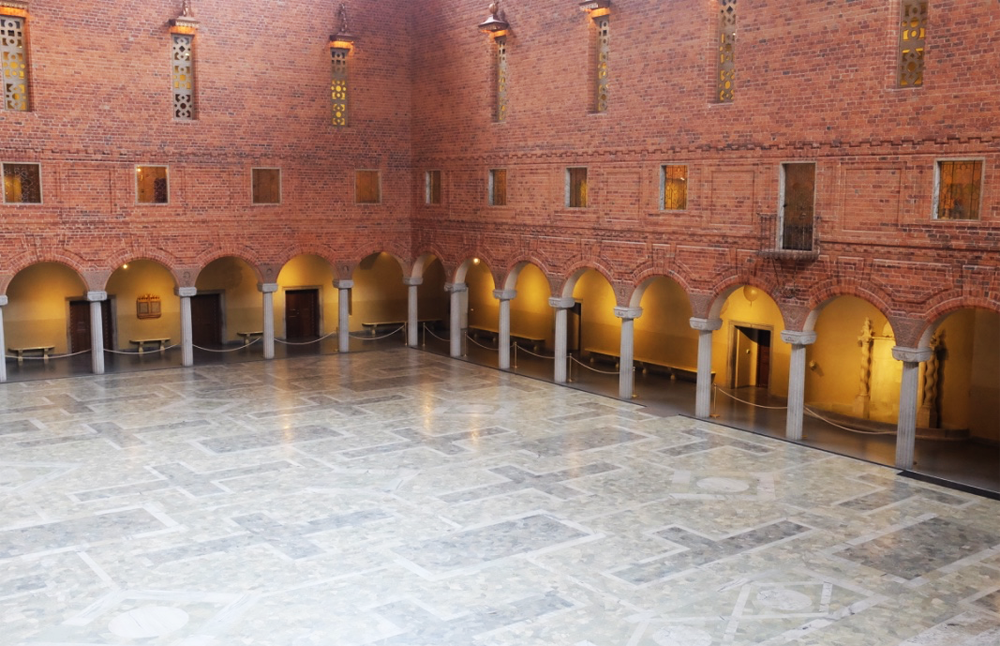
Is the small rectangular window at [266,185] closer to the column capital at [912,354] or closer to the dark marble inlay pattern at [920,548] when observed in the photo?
the column capital at [912,354]

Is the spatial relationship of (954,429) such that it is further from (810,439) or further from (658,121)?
(658,121)

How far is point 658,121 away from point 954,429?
8.70 meters

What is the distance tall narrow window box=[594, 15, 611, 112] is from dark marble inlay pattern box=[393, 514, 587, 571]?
469 inches

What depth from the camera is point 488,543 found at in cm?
1359

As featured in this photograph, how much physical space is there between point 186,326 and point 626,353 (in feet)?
38.7

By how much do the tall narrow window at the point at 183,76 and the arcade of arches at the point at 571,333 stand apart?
4.30m

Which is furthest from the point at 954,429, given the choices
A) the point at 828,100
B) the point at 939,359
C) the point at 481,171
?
the point at 481,171

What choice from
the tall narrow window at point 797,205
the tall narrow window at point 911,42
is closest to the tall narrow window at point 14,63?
the tall narrow window at point 797,205

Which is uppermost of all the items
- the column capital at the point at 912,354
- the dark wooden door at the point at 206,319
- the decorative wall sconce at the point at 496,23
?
the decorative wall sconce at the point at 496,23

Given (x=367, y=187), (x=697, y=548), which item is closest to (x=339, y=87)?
(x=367, y=187)

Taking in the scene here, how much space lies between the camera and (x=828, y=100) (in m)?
18.4

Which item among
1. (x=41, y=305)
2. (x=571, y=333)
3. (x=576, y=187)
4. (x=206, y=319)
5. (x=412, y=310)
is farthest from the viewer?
(x=412, y=310)

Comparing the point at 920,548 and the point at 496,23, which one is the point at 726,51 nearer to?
the point at 496,23

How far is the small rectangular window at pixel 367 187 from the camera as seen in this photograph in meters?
29.6
